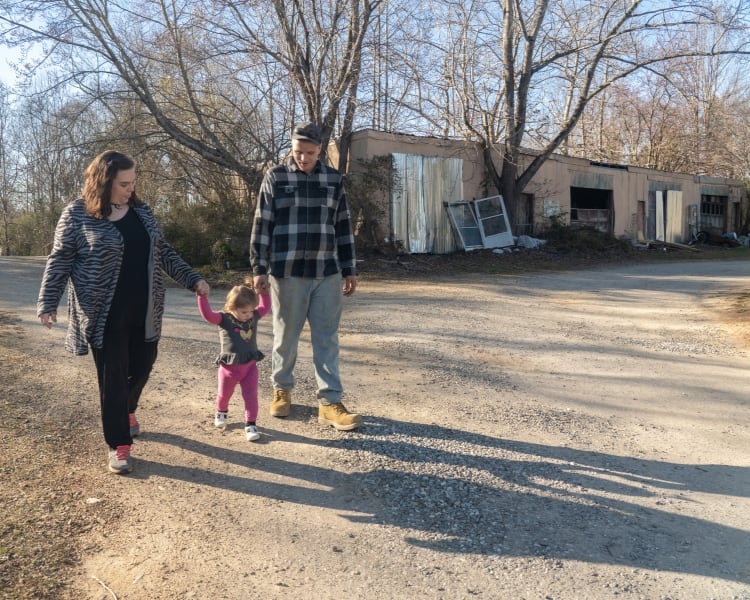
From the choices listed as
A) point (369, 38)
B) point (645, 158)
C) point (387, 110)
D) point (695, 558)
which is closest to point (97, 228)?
point (695, 558)

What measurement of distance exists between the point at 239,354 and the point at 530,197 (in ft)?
61.9

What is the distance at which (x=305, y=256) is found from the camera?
4000 millimetres

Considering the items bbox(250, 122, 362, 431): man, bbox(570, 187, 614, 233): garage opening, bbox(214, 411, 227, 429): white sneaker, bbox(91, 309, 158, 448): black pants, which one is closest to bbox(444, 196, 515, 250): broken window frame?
bbox(570, 187, 614, 233): garage opening

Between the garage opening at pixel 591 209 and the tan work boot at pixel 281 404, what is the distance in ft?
63.5

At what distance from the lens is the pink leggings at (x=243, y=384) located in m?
3.82

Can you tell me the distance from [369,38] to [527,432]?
38.2 ft

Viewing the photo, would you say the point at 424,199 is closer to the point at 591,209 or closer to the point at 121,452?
the point at 591,209

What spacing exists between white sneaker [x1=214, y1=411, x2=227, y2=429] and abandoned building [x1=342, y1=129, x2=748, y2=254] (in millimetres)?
12884

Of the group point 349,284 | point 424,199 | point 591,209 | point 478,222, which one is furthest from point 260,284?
point 591,209

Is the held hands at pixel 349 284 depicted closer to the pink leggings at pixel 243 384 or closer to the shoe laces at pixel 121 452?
the pink leggings at pixel 243 384

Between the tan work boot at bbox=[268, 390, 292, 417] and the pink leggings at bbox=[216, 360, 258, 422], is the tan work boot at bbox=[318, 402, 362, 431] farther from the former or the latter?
the pink leggings at bbox=[216, 360, 258, 422]

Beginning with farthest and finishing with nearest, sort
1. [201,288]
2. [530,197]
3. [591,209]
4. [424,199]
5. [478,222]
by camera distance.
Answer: [591,209] → [530,197] → [478,222] → [424,199] → [201,288]

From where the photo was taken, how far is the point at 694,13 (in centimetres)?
1400

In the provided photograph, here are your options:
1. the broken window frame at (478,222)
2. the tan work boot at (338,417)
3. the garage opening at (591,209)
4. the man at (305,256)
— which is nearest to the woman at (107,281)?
the man at (305,256)
